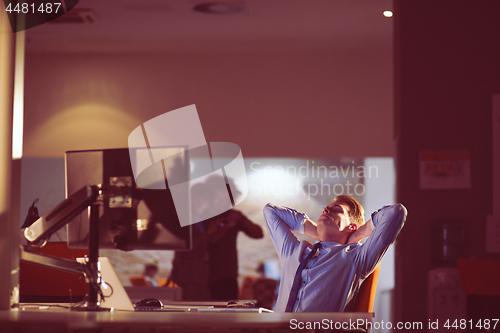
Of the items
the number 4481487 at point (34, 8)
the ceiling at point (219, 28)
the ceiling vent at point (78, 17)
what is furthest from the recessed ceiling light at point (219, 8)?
the number 4481487 at point (34, 8)

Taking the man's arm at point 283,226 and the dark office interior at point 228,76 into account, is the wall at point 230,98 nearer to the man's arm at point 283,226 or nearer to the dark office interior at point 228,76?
the dark office interior at point 228,76

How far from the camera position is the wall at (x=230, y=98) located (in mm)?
4359

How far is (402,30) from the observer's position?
2.06 metres

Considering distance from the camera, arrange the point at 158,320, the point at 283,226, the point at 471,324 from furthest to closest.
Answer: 1. the point at 283,226
2. the point at 471,324
3. the point at 158,320

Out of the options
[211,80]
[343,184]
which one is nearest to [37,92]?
[211,80]

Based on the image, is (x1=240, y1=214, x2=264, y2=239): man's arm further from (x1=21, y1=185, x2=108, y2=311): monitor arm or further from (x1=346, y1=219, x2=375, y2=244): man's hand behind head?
(x1=21, y1=185, x2=108, y2=311): monitor arm

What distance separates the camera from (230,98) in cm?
444

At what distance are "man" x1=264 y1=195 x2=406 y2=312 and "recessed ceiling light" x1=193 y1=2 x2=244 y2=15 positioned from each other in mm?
1787

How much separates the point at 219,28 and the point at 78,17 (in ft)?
3.68

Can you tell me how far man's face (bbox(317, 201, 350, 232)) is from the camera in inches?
91.3

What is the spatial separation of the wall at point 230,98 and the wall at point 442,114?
231 cm

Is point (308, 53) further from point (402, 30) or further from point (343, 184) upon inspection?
point (402, 30)

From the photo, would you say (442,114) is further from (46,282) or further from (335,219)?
(46,282)

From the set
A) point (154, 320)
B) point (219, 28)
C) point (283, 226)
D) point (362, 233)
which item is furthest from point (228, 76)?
point (154, 320)
